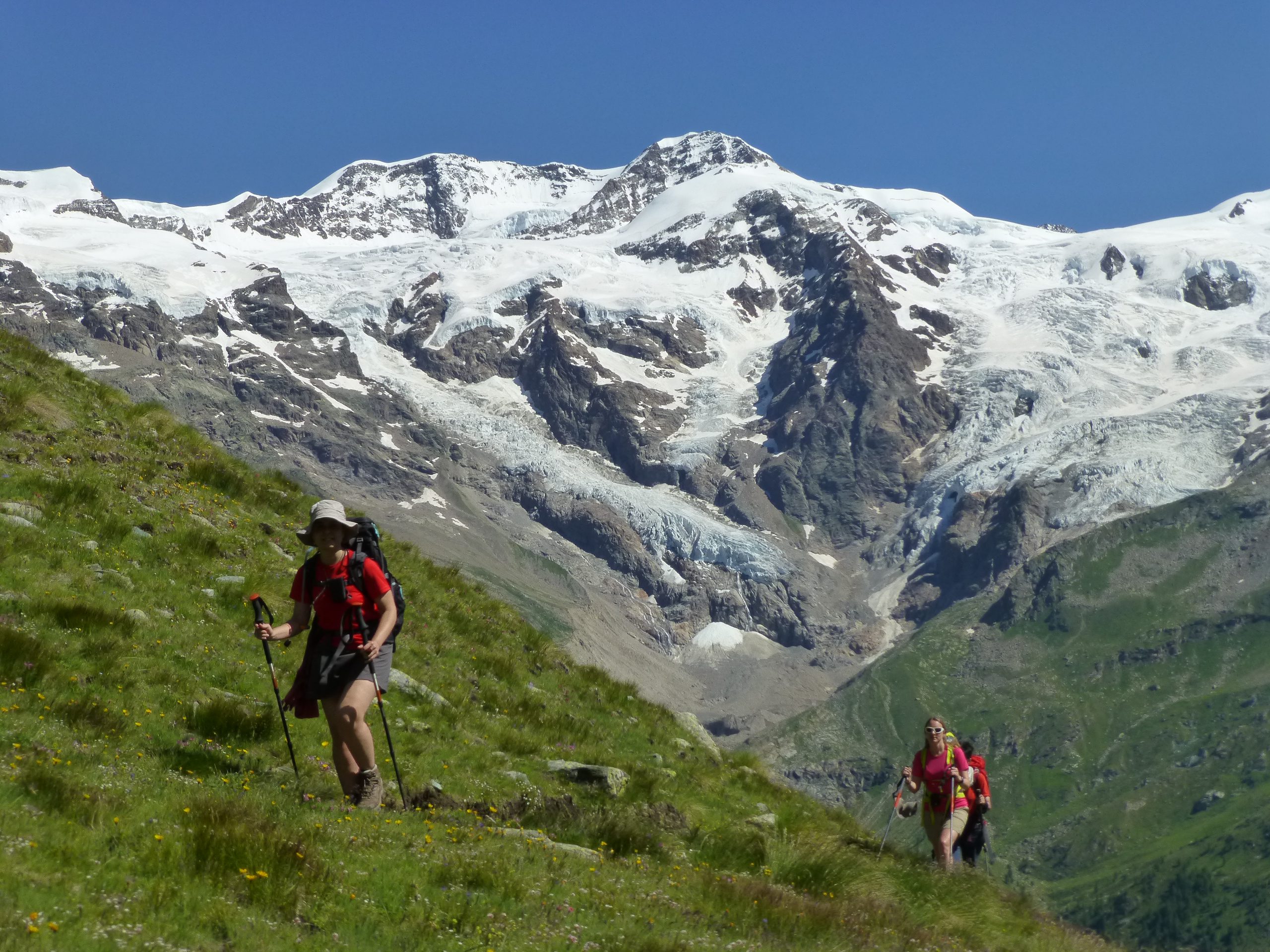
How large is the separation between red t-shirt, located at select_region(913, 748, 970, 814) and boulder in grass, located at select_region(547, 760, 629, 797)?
4.47m

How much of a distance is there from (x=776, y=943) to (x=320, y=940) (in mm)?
4120

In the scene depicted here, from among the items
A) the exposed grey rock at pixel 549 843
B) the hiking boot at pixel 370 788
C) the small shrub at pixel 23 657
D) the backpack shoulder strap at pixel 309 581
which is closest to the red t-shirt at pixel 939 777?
the exposed grey rock at pixel 549 843

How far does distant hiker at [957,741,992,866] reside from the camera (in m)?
18.3

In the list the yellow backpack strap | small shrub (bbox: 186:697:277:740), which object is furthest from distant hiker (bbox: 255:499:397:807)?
the yellow backpack strap

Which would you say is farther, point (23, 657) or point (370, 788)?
point (23, 657)

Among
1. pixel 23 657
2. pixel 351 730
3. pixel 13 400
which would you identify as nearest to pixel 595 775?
pixel 351 730

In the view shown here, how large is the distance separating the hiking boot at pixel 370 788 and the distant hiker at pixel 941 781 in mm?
8332

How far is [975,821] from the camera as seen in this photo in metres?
18.5

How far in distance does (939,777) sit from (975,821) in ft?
4.13

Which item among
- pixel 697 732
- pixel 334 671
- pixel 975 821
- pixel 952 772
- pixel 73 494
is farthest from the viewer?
pixel 697 732

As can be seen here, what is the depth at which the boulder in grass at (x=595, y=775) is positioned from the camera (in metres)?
16.5

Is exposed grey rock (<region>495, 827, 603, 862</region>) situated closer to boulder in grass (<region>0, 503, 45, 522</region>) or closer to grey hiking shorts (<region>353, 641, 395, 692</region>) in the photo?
grey hiking shorts (<region>353, 641, 395, 692</region>)

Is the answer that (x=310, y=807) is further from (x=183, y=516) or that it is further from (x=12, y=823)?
(x=183, y=516)

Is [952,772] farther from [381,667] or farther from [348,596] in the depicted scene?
[348,596]
